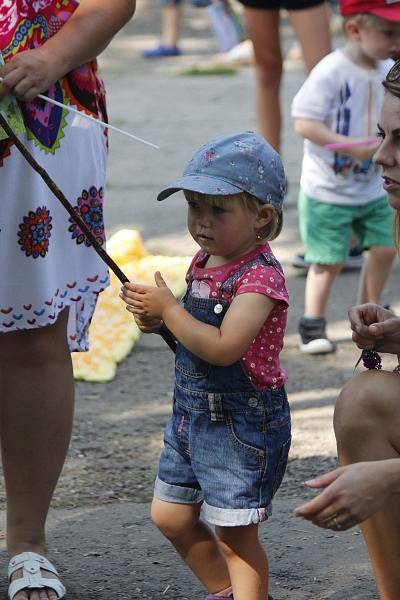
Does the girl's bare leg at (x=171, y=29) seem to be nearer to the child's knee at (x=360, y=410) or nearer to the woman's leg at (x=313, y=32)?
the woman's leg at (x=313, y=32)

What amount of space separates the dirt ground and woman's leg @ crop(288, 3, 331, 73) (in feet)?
2.96

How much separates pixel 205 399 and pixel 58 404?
501 millimetres

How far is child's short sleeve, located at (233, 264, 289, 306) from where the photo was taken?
2619 mm

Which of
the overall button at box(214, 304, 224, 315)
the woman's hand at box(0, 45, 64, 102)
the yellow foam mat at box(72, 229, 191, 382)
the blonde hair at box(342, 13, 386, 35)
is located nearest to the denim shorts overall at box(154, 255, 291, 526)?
the overall button at box(214, 304, 224, 315)

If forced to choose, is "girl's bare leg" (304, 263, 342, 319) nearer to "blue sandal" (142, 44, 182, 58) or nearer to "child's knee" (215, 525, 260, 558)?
"child's knee" (215, 525, 260, 558)

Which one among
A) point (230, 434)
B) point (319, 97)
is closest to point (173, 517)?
point (230, 434)

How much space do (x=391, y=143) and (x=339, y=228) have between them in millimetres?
2157

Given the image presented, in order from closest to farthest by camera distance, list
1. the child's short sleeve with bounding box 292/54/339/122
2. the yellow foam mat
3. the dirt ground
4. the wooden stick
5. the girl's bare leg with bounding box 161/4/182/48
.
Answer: the wooden stick, the dirt ground, the yellow foam mat, the child's short sleeve with bounding box 292/54/339/122, the girl's bare leg with bounding box 161/4/182/48

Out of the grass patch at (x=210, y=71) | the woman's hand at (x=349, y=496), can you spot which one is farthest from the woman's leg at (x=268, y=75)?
the grass patch at (x=210, y=71)

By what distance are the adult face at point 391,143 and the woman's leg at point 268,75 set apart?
3.25m

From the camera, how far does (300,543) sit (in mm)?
3275

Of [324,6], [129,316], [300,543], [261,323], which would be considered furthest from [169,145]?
[261,323]

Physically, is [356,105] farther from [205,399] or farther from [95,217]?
[205,399]

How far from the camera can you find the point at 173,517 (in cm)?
275
